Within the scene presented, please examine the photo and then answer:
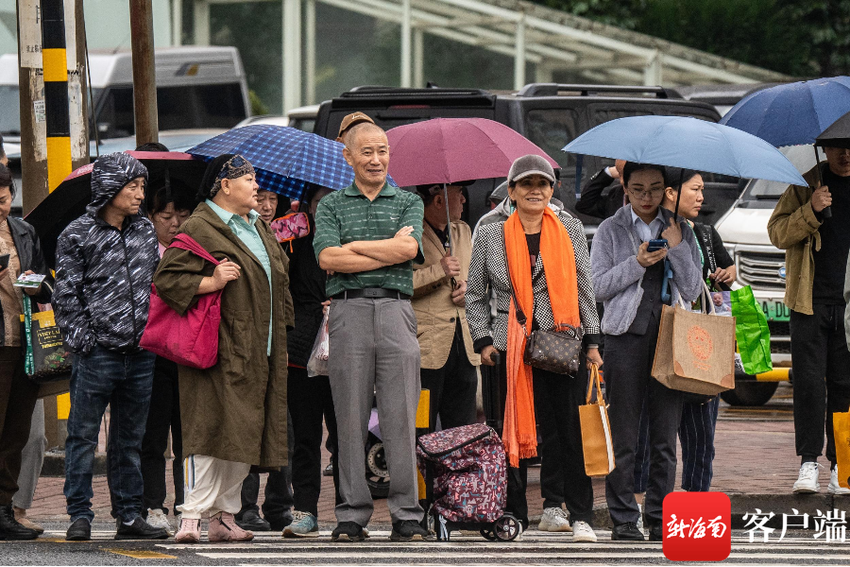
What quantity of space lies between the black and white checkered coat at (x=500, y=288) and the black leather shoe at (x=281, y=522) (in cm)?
146

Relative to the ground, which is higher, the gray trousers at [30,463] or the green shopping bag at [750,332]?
the green shopping bag at [750,332]

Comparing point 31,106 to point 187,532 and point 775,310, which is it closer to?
point 187,532

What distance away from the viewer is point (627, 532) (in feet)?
24.3

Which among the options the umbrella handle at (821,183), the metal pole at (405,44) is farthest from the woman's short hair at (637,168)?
the metal pole at (405,44)

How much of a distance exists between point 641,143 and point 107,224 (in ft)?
8.95

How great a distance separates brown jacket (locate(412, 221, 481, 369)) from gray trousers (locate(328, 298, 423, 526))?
0.66m

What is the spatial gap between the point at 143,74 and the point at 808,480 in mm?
5606

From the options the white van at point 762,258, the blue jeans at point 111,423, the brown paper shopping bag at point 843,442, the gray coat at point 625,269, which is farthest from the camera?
the white van at point 762,258

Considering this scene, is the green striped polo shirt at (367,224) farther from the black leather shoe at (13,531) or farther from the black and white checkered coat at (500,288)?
the black leather shoe at (13,531)

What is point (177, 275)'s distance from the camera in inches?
279

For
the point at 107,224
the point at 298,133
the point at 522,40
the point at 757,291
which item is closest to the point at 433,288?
the point at 298,133

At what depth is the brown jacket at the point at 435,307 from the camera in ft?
26.0

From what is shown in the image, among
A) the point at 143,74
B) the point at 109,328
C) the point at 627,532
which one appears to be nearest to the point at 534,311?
the point at 627,532

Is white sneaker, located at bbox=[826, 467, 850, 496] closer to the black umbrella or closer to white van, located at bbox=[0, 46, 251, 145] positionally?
the black umbrella
